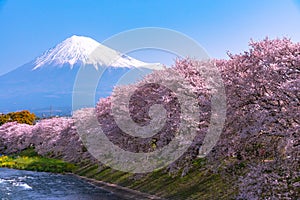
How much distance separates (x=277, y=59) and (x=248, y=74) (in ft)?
6.42

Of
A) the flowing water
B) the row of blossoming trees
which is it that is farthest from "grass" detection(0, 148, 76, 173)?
the row of blossoming trees

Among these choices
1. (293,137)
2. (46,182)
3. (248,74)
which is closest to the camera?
(293,137)

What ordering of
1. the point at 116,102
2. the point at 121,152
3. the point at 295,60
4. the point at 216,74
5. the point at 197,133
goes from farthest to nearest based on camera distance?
the point at 116,102 → the point at 121,152 → the point at 216,74 → the point at 197,133 → the point at 295,60

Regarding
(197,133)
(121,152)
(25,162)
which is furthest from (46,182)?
(197,133)

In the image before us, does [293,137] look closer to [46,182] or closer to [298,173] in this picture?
[298,173]

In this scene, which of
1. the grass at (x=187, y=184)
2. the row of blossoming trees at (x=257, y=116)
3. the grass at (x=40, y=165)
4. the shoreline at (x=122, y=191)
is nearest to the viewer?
the row of blossoming trees at (x=257, y=116)

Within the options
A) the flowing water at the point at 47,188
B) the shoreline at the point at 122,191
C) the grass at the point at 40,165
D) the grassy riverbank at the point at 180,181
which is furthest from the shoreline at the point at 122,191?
the grass at the point at 40,165

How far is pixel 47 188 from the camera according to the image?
114 ft

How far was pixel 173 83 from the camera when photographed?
24656mm

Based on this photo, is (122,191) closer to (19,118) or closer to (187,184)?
(187,184)

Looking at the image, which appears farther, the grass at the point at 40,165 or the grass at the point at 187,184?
the grass at the point at 40,165

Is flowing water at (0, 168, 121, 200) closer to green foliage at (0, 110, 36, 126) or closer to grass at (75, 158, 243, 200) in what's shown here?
grass at (75, 158, 243, 200)

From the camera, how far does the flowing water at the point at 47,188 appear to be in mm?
30250

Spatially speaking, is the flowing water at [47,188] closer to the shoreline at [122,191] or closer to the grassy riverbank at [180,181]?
the shoreline at [122,191]
